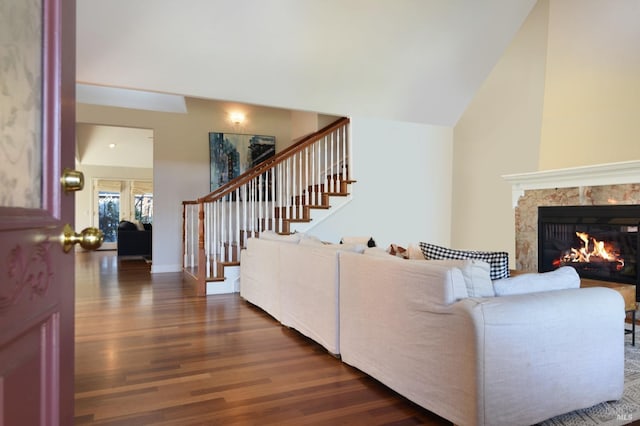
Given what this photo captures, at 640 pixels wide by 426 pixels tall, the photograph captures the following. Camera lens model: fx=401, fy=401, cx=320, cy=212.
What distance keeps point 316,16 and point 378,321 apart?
3522 millimetres

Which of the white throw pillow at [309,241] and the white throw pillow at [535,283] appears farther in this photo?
the white throw pillow at [309,241]

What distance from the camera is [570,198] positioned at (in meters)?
4.34

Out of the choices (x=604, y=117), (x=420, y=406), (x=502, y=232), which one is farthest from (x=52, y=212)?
(x=502, y=232)

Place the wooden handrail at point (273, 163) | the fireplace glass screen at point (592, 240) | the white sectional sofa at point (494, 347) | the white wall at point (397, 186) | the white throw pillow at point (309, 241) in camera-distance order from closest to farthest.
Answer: the white sectional sofa at point (494, 347) → the white throw pillow at point (309, 241) → the fireplace glass screen at point (592, 240) → the wooden handrail at point (273, 163) → the white wall at point (397, 186)

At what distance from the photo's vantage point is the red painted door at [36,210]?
0.58 m

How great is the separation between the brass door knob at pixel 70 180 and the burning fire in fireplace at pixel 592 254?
4.70 metres

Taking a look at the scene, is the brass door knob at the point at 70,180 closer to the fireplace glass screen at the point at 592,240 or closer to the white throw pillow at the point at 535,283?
the white throw pillow at the point at 535,283

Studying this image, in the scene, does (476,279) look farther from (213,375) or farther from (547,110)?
(547,110)

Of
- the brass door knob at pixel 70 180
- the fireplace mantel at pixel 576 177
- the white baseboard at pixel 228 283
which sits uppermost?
the fireplace mantel at pixel 576 177

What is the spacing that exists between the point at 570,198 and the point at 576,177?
26 centimetres

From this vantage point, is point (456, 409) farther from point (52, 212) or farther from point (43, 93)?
point (43, 93)

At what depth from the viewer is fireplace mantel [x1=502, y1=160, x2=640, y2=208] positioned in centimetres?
373

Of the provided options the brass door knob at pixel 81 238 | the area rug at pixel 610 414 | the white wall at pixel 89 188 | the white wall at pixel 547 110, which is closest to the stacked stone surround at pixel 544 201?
the white wall at pixel 547 110

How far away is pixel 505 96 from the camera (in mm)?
5391
